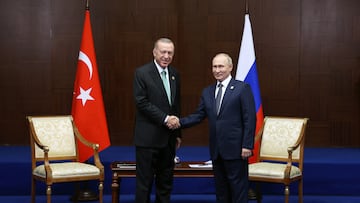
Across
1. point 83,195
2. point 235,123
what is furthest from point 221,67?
point 83,195

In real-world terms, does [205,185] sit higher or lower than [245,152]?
lower

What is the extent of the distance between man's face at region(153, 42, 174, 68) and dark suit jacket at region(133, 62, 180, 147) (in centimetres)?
9

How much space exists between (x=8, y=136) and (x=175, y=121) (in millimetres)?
3575

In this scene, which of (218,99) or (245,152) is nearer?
(245,152)

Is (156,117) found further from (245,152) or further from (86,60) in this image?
(86,60)

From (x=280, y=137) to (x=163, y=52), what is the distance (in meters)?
1.81

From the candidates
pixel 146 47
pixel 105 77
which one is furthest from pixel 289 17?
pixel 105 77

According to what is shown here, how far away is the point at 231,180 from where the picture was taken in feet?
16.0

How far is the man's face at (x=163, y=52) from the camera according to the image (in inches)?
200

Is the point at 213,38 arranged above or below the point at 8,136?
above

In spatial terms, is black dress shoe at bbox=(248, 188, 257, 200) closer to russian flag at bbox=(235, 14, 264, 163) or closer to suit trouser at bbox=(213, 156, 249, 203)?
russian flag at bbox=(235, 14, 264, 163)

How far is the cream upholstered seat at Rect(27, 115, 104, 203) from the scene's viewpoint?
5781 millimetres

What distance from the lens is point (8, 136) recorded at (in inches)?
314

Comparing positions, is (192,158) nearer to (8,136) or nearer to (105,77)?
(105,77)
